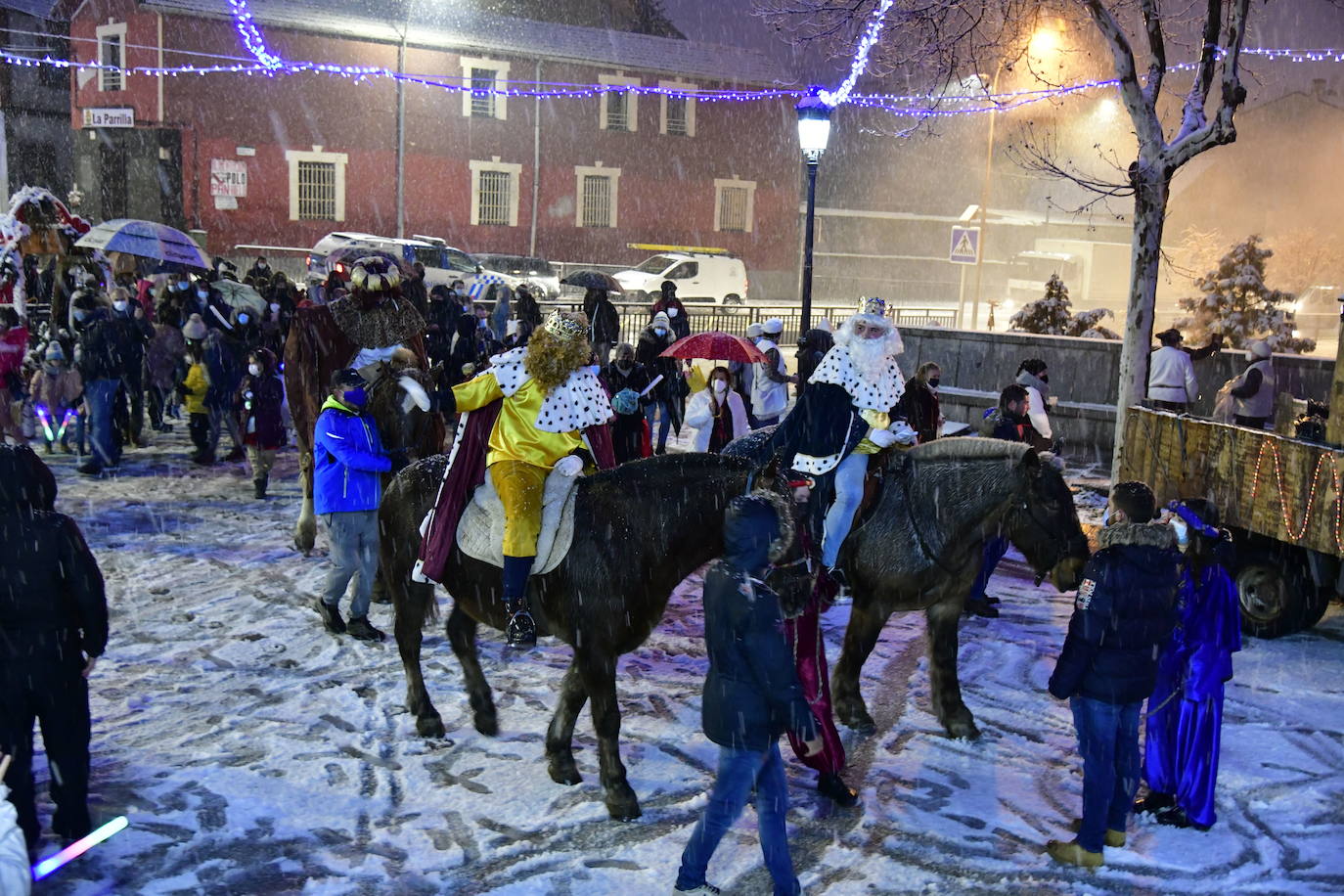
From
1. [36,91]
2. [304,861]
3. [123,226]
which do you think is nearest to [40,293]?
[123,226]

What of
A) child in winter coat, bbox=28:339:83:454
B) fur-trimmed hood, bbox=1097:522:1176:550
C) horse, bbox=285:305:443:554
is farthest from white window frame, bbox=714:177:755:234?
fur-trimmed hood, bbox=1097:522:1176:550

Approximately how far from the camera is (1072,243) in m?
53.6

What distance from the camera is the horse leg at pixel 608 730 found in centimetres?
562

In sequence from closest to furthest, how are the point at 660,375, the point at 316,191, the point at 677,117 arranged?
the point at 660,375
the point at 316,191
the point at 677,117

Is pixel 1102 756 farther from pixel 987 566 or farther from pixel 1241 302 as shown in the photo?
pixel 1241 302

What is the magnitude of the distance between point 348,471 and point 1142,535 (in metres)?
4.92

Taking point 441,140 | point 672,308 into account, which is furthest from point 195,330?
point 441,140

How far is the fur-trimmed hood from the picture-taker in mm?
4969

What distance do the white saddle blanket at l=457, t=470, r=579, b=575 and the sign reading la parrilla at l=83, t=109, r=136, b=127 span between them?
113 ft

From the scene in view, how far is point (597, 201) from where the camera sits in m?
41.1

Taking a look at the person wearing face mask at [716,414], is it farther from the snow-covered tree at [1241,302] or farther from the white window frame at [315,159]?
the white window frame at [315,159]

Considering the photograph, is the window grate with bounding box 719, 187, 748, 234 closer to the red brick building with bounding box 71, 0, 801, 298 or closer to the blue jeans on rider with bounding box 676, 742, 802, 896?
the red brick building with bounding box 71, 0, 801, 298

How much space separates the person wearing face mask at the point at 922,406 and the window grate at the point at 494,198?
31416 mm

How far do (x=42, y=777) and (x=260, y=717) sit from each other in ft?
3.86
